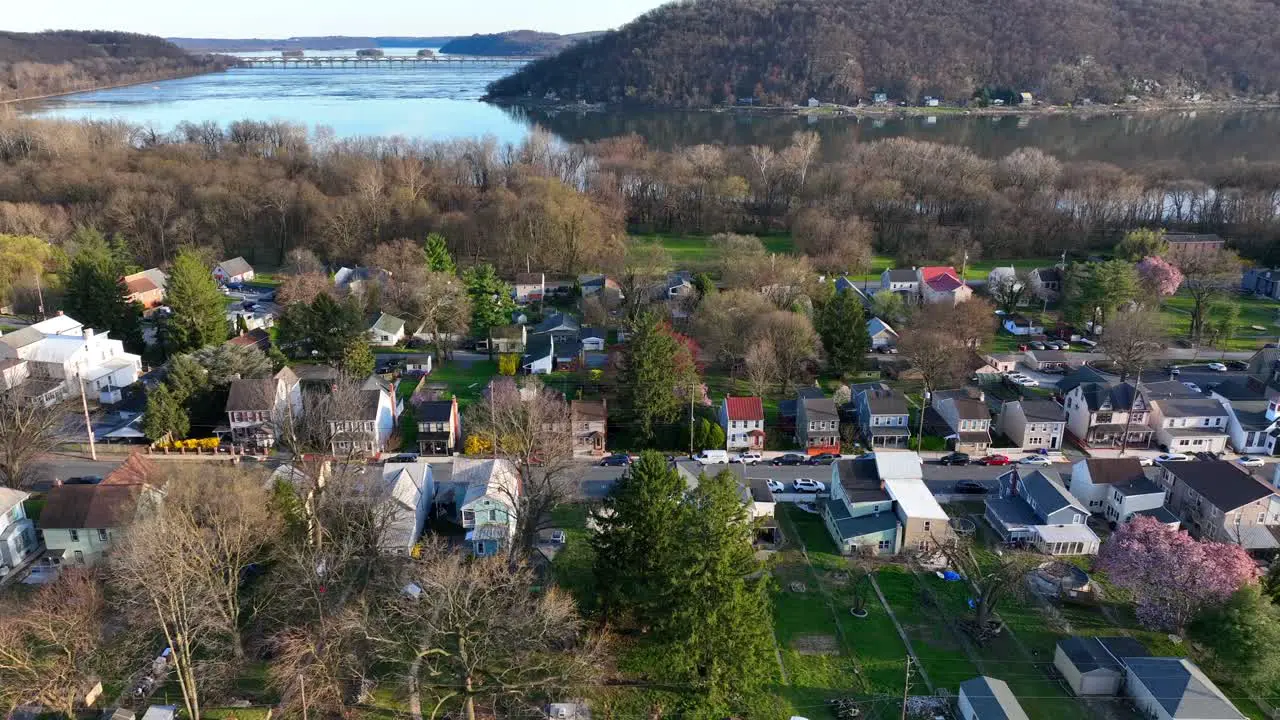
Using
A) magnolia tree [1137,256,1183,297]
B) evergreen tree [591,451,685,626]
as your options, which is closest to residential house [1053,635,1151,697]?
evergreen tree [591,451,685,626]

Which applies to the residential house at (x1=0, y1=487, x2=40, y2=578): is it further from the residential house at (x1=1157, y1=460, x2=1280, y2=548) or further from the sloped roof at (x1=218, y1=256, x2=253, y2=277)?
the residential house at (x1=1157, y1=460, x2=1280, y2=548)

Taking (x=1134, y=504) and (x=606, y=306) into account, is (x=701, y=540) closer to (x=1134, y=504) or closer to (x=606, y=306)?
(x=1134, y=504)

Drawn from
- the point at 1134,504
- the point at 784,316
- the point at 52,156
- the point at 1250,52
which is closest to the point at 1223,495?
the point at 1134,504

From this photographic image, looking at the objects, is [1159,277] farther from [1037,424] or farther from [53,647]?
[53,647]

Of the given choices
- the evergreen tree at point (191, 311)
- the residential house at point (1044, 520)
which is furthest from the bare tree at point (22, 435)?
the residential house at point (1044, 520)

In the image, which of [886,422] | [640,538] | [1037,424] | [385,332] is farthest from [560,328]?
[640,538]
